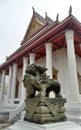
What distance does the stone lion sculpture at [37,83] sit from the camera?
2.46 m

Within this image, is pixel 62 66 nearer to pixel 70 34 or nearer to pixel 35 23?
pixel 70 34

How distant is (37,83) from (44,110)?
1.66 ft

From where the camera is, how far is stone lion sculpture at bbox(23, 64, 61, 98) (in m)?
2.46

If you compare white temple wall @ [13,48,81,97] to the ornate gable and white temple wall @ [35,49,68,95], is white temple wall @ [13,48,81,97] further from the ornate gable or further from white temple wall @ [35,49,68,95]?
the ornate gable

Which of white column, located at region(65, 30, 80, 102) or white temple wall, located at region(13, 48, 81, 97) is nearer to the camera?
white column, located at region(65, 30, 80, 102)

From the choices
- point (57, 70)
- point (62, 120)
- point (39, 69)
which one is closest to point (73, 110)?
point (62, 120)

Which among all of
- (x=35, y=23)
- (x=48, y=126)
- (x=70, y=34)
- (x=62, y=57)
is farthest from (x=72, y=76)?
(x=35, y=23)

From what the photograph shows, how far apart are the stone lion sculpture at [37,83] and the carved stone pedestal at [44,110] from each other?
5.8 inches

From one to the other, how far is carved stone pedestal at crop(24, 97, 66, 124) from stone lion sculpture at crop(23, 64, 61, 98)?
0.48 ft

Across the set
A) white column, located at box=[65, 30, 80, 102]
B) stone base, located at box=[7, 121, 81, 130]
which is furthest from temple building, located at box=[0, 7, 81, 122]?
stone base, located at box=[7, 121, 81, 130]

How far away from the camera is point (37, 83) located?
2463 mm

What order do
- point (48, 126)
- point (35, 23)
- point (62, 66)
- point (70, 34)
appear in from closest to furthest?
point (48, 126) < point (70, 34) < point (62, 66) < point (35, 23)

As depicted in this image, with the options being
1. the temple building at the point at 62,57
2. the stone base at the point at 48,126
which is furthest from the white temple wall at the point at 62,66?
the stone base at the point at 48,126

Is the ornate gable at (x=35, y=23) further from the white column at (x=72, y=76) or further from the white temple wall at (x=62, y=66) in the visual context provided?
the white column at (x=72, y=76)
